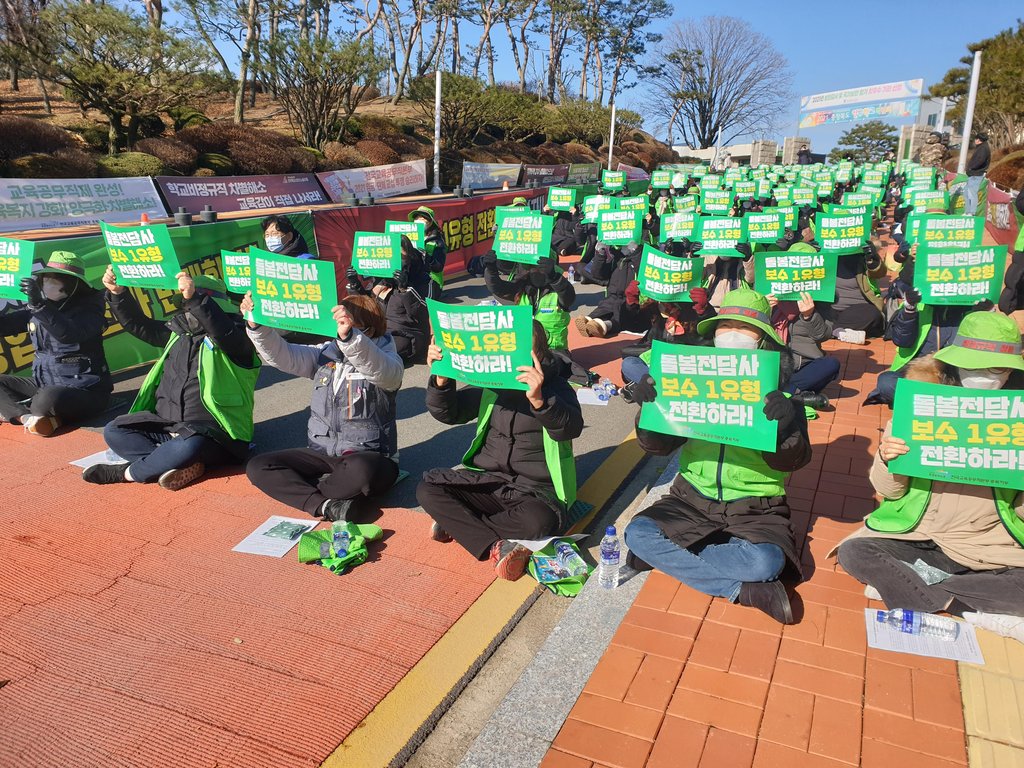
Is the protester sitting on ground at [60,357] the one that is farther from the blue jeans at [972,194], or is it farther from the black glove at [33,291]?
the blue jeans at [972,194]

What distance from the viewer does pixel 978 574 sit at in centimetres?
327

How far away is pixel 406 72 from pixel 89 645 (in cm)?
4047

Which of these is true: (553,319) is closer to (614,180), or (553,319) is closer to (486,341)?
(486,341)

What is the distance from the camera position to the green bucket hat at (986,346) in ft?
10.8

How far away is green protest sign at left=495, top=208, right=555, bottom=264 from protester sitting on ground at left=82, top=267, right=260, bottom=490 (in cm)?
403

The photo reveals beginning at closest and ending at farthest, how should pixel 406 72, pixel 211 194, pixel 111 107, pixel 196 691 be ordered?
1. pixel 196 691
2. pixel 211 194
3. pixel 111 107
4. pixel 406 72

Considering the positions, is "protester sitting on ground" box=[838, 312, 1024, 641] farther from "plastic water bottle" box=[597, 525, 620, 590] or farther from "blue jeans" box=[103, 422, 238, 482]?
"blue jeans" box=[103, 422, 238, 482]

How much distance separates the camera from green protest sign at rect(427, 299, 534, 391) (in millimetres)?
3740

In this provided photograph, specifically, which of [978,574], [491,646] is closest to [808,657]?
[978,574]

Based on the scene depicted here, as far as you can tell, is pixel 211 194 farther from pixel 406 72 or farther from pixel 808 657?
pixel 406 72

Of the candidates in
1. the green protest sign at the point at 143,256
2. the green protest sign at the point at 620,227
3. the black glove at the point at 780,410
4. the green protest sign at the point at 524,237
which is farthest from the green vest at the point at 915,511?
the green protest sign at the point at 620,227

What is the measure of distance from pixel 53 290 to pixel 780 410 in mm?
5553

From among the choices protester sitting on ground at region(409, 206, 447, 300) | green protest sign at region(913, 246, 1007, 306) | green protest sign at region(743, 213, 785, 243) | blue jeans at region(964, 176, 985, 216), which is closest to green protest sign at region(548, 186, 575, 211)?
green protest sign at region(743, 213, 785, 243)

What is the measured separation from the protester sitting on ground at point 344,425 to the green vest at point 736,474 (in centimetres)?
203
